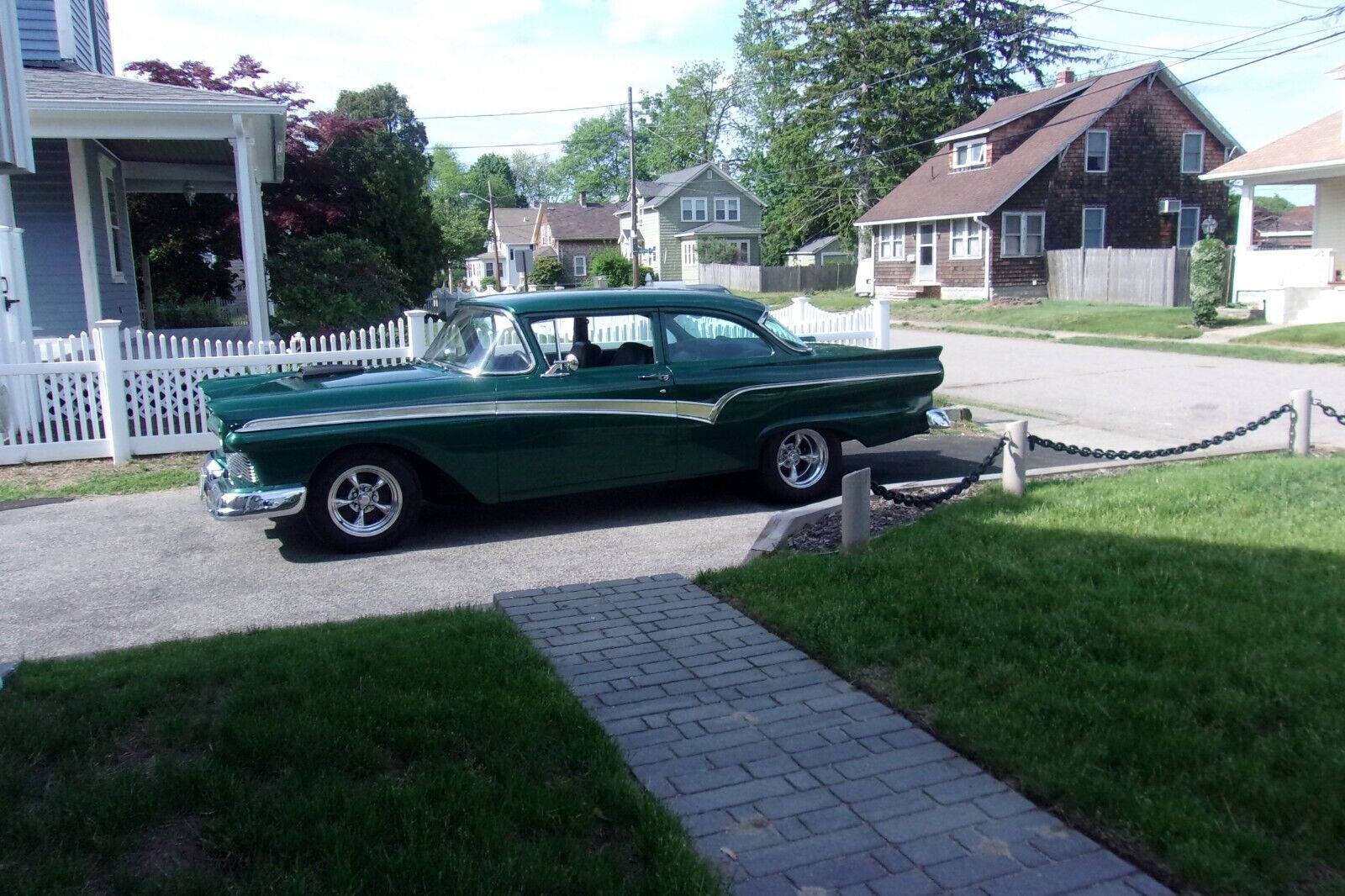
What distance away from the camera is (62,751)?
387 cm

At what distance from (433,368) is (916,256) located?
37.3m

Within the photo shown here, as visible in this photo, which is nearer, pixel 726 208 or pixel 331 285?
pixel 331 285

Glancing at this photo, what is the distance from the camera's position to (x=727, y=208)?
68875 millimetres

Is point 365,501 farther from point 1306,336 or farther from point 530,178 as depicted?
point 530,178

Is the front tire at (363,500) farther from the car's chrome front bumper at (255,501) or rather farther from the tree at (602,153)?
the tree at (602,153)

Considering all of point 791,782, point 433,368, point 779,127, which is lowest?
point 791,782

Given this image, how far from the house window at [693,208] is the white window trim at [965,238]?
29181 mm

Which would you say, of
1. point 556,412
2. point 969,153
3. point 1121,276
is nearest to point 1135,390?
point 556,412

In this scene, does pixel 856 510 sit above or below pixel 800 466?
above

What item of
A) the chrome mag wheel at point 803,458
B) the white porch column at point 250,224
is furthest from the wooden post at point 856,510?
the white porch column at point 250,224

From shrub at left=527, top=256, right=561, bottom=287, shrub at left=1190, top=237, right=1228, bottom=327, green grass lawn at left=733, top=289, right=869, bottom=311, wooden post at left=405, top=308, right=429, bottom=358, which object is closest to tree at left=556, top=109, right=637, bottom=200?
shrub at left=527, top=256, right=561, bottom=287

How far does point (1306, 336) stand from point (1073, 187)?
18.1 meters

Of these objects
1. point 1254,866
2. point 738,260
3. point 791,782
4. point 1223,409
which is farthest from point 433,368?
point 738,260

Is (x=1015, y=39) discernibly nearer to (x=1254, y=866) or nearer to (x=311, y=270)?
(x=311, y=270)
